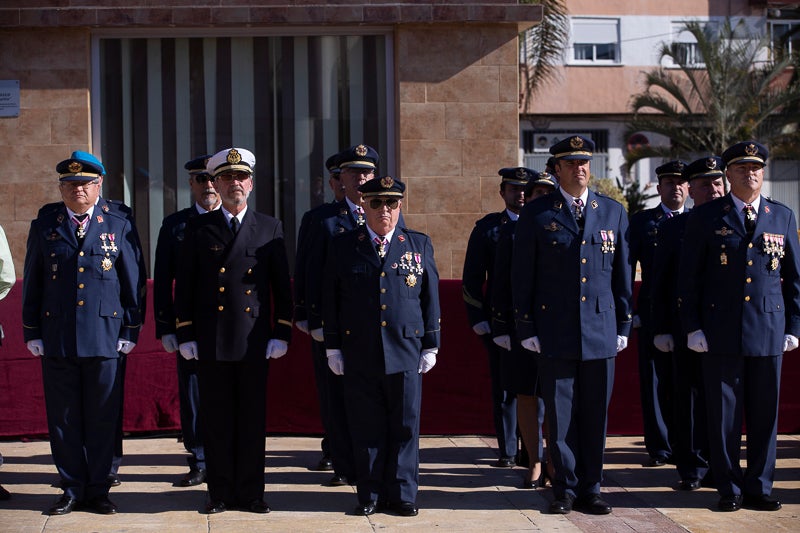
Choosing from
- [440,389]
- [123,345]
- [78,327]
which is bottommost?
[440,389]

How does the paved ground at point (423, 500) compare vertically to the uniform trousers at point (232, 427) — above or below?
below

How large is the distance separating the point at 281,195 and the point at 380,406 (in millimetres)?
5117

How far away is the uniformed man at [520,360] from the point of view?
761cm

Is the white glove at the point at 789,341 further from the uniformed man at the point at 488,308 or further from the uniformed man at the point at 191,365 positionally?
the uniformed man at the point at 191,365

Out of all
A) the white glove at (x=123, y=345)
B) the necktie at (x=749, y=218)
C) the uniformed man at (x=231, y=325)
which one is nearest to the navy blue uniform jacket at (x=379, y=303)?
the uniformed man at (x=231, y=325)

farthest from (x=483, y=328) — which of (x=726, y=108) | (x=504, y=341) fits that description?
(x=726, y=108)

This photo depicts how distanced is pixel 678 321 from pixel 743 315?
945 millimetres

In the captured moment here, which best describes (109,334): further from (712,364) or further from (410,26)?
(410,26)

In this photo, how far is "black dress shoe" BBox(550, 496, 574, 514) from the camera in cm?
689

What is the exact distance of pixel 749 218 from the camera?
23.3 ft

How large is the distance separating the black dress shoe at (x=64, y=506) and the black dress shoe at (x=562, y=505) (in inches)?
113

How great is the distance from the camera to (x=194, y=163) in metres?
8.20

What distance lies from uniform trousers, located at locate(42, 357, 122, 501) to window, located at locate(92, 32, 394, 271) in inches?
189

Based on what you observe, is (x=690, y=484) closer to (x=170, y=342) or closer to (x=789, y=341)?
(x=789, y=341)
